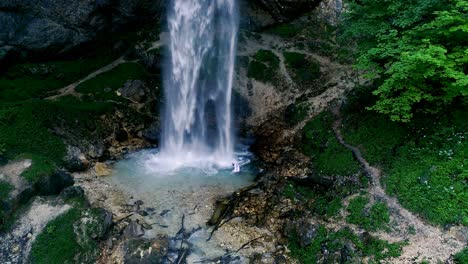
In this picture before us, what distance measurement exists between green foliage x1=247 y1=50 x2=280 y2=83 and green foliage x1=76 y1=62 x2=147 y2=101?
9115mm

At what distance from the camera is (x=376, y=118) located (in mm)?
23766

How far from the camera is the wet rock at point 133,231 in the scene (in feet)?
59.7

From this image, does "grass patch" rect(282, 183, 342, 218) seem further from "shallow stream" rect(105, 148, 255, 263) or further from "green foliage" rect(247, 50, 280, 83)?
"green foliage" rect(247, 50, 280, 83)

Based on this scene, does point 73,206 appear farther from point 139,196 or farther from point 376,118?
point 376,118

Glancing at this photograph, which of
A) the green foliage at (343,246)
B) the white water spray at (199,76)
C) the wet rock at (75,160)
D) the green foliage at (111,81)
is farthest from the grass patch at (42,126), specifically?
the green foliage at (343,246)

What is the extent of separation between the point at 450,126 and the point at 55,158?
22.3 m

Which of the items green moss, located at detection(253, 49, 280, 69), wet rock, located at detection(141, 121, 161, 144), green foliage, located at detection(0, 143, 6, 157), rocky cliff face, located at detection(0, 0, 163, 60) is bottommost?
wet rock, located at detection(141, 121, 161, 144)

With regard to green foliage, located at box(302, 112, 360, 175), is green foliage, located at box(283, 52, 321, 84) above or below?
above

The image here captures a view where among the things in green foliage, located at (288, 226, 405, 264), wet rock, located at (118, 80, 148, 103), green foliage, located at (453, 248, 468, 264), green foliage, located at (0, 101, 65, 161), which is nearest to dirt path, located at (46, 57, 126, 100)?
wet rock, located at (118, 80, 148, 103)

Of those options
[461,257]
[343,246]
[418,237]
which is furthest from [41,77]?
[461,257]

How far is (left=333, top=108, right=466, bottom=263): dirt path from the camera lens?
51.3 ft

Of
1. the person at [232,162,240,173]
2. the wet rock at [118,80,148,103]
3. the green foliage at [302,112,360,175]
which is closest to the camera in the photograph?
the green foliage at [302,112,360,175]

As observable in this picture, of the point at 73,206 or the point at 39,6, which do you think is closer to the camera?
the point at 73,206

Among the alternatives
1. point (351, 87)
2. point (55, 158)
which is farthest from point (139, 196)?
point (351, 87)
